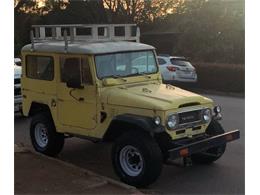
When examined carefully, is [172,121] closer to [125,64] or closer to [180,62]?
[125,64]

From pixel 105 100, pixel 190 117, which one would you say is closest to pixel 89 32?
pixel 105 100

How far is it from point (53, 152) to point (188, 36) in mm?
9577

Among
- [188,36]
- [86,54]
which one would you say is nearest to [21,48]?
[86,54]

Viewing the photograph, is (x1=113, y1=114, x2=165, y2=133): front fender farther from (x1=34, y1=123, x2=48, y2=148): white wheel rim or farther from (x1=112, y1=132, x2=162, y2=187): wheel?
(x1=34, y1=123, x2=48, y2=148): white wheel rim

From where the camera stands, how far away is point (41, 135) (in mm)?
7719

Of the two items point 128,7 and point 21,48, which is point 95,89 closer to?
point 21,48

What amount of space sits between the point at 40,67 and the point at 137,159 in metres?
2.38

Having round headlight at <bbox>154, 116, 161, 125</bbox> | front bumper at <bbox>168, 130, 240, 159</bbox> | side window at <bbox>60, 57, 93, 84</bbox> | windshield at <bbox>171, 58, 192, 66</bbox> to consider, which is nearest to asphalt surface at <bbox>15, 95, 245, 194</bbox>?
front bumper at <bbox>168, 130, 240, 159</bbox>

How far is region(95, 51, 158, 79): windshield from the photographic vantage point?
6.71 m

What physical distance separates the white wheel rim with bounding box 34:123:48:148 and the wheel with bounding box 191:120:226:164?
2.31 meters

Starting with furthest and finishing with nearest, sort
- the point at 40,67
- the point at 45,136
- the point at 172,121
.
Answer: the point at 45,136, the point at 40,67, the point at 172,121

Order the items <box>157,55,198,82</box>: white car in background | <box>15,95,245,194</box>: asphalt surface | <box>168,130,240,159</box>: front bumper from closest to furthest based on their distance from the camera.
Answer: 1. <box>168,130,240,159</box>: front bumper
2. <box>15,95,245,194</box>: asphalt surface
3. <box>157,55,198,82</box>: white car in background

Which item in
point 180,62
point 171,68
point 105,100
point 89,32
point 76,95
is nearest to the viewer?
point 105,100

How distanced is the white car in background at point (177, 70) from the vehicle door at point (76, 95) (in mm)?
8476
